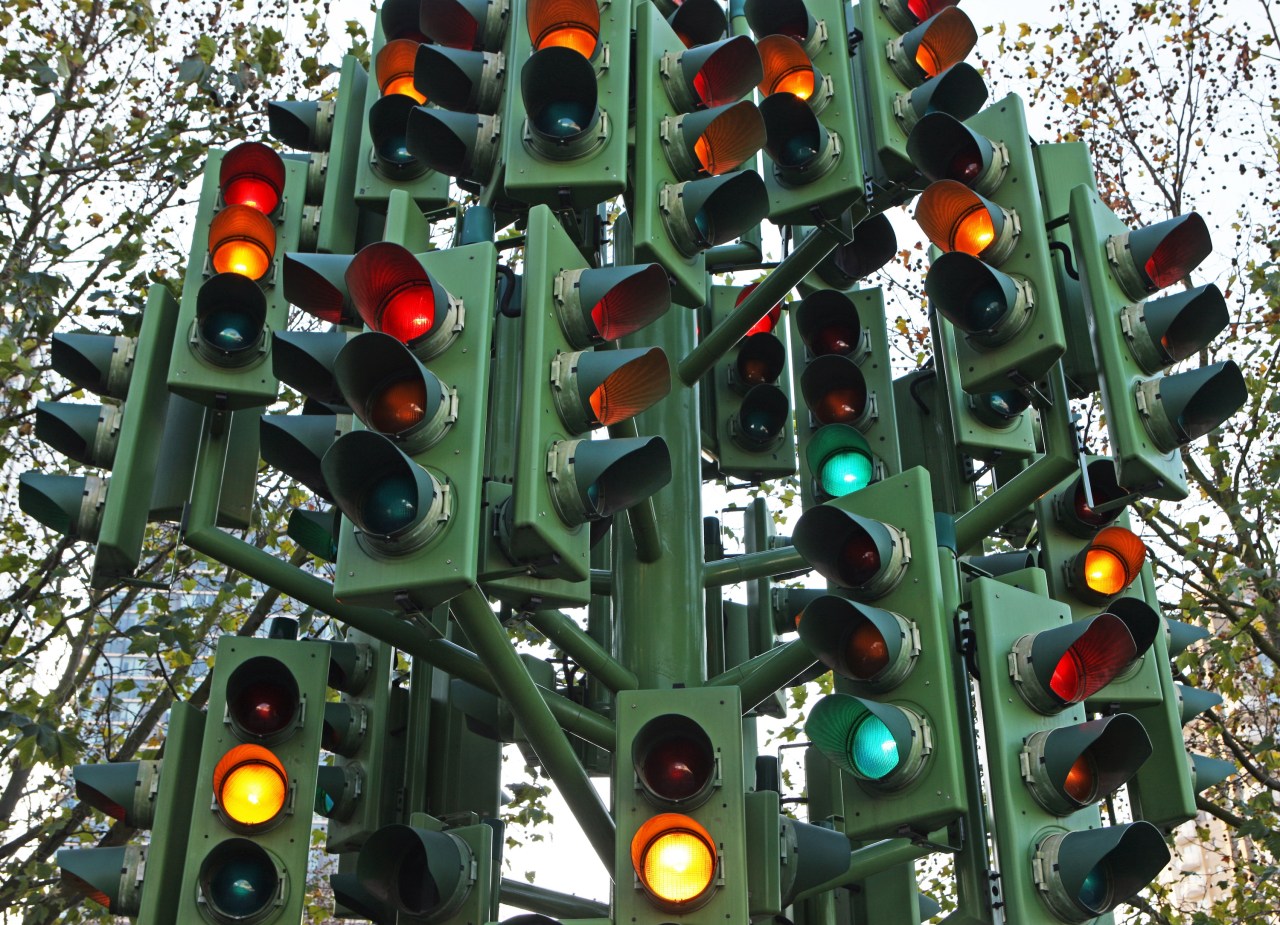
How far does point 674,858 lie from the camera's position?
4.27 metres

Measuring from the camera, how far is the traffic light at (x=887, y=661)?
4246mm

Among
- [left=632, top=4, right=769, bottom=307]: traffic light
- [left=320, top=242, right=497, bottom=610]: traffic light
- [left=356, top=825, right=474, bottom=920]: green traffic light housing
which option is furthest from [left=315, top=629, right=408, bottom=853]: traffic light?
[left=632, top=4, right=769, bottom=307]: traffic light

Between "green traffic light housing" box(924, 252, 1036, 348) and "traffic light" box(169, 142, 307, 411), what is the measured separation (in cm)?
249

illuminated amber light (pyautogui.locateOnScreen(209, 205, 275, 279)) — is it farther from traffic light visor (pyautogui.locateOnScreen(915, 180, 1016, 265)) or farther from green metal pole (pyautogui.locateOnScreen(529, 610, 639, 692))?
traffic light visor (pyautogui.locateOnScreen(915, 180, 1016, 265))

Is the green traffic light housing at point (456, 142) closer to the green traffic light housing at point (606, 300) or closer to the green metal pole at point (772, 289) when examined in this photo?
the green traffic light housing at point (606, 300)

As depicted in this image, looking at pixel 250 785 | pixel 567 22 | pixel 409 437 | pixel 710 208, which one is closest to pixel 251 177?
pixel 567 22

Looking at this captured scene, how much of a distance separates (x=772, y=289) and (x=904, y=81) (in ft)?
3.79

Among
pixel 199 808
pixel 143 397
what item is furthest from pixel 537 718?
pixel 143 397

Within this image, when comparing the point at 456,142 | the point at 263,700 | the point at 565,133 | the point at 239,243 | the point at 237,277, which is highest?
the point at 456,142

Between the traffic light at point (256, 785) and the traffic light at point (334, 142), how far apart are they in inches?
74.3

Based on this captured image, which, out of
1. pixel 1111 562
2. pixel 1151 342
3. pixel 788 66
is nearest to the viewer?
pixel 1151 342

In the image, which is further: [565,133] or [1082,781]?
[565,133]

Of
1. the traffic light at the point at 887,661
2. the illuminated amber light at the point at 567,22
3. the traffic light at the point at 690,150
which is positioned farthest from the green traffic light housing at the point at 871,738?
the illuminated amber light at the point at 567,22

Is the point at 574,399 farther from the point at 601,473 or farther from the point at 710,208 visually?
the point at 710,208
